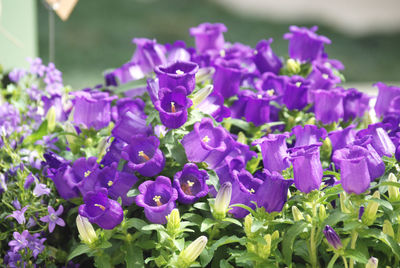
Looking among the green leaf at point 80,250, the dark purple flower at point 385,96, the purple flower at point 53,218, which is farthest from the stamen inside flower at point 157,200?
the dark purple flower at point 385,96

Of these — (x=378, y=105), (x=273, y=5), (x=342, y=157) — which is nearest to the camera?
(x=342, y=157)

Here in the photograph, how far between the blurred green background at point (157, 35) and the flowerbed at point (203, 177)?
19.0 ft

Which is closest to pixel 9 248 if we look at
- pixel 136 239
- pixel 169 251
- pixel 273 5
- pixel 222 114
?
pixel 136 239

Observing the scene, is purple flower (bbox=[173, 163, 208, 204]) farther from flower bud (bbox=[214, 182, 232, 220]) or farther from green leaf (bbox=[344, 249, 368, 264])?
green leaf (bbox=[344, 249, 368, 264])

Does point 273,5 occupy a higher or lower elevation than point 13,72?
lower

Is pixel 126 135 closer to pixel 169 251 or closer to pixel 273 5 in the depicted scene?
pixel 169 251

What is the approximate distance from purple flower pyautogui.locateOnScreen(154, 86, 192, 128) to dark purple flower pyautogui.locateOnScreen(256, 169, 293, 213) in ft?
0.99

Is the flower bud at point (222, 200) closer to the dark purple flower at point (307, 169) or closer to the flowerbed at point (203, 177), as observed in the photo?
the flowerbed at point (203, 177)

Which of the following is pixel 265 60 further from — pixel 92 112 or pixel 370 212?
pixel 370 212

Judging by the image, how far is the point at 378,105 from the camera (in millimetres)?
2143

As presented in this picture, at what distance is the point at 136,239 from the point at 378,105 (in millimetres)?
1077

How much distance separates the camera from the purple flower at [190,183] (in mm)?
1590

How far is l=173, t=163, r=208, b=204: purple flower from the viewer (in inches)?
62.6

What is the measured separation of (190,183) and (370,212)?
0.50m
